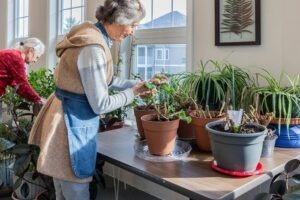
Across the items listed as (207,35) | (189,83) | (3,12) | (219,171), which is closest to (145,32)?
(207,35)

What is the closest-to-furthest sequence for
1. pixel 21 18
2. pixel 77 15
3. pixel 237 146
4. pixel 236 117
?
pixel 237 146, pixel 236 117, pixel 77 15, pixel 21 18

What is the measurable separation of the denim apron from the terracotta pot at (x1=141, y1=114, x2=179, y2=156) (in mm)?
261

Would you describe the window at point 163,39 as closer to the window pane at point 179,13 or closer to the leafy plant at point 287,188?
→ the window pane at point 179,13

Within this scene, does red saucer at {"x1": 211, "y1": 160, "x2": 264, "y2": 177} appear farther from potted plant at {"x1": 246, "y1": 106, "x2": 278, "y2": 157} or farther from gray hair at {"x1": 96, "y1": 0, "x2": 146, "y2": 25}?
gray hair at {"x1": 96, "y1": 0, "x2": 146, "y2": 25}

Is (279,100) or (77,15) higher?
(77,15)

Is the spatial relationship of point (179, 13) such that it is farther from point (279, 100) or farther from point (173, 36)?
point (279, 100)

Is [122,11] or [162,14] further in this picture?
[162,14]

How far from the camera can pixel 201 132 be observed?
56.7 inches

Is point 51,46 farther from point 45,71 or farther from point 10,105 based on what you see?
point 10,105

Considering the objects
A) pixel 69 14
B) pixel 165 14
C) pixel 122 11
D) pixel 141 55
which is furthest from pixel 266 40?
pixel 69 14

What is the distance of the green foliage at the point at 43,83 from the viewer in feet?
9.69

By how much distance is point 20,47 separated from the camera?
3.10 meters

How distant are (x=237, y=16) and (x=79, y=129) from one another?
1114 mm

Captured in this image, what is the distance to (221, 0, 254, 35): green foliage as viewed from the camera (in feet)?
5.98
